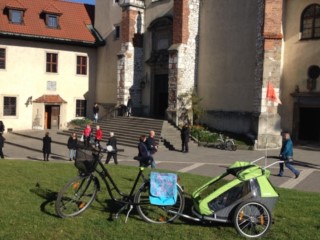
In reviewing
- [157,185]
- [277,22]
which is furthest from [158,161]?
[157,185]

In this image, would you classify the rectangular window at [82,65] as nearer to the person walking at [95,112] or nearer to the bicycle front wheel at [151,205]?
the person walking at [95,112]

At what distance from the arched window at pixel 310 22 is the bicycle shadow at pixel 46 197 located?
18884mm

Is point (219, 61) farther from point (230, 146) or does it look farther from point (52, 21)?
point (52, 21)

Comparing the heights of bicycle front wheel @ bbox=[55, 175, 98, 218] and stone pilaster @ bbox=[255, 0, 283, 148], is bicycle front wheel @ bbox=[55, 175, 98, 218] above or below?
below

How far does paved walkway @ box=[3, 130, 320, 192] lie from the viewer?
13403 millimetres

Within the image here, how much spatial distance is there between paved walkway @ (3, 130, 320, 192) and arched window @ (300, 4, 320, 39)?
256 inches

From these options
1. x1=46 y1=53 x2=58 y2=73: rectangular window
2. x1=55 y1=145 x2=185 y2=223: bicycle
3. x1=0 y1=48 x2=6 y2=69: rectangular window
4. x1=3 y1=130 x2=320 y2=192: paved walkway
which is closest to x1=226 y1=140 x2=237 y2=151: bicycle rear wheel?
x1=3 y1=130 x2=320 y2=192: paved walkway

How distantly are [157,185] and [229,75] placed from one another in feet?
68.8

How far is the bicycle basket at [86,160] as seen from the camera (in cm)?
656

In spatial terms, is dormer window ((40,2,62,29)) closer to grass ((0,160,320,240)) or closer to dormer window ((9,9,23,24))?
dormer window ((9,9,23,24))

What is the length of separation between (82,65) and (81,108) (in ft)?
12.5

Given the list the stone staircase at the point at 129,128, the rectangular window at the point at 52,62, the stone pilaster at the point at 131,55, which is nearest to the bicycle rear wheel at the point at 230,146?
the stone staircase at the point at 129,128

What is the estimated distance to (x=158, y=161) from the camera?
1820cm

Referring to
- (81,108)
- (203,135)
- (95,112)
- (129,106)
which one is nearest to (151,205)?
(203,135)
